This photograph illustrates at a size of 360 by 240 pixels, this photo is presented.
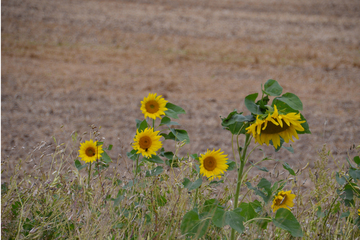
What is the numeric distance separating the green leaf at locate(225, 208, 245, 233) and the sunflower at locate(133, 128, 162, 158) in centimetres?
57

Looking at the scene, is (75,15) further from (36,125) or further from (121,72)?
(36,125)

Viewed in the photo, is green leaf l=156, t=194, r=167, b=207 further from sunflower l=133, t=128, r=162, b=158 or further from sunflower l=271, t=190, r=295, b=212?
sunflower l=271, t=190, r=295, b=212

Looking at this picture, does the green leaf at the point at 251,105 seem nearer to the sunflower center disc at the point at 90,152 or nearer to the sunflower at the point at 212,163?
the sunflower at the point at 212,163

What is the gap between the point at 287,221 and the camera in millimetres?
1654

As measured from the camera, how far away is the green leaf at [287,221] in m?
1.62

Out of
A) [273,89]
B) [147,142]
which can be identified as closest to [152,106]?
[147,142]

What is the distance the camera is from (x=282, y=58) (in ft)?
29.6

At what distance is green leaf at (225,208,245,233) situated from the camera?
5.14 ft

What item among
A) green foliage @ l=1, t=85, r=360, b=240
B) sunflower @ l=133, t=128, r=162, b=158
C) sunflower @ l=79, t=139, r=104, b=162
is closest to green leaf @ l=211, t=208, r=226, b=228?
green foliage @ l=1, t=85, r=360, b=240

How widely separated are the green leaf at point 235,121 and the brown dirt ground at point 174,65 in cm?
177

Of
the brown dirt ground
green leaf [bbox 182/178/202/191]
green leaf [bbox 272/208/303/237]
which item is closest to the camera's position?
green leaf [bbox 272/208/303/237]

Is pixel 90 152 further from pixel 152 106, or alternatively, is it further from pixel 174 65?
pixel 174 65

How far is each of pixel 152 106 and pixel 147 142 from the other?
0.79 ft

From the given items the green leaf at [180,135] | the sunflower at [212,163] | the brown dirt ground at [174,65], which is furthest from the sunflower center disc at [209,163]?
the brown dirt ground at [174,65]
